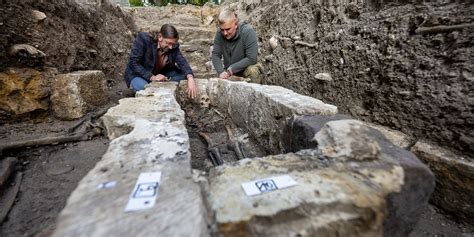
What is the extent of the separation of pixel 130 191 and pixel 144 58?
294 centimetres

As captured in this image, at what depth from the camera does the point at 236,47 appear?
3.74 metres

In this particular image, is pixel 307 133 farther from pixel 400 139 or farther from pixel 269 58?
pixel 269 58

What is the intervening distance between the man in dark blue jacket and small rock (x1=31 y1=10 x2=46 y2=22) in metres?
1.05

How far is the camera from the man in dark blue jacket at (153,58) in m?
3.19

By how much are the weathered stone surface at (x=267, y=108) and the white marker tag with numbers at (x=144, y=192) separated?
3.52 ft

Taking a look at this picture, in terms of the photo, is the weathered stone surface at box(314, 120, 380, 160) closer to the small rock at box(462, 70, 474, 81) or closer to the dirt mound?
the small rock at box(462, 70, 474, 81)

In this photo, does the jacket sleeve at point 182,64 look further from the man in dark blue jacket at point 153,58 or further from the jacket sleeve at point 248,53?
the jacket sleeve at point 248,53

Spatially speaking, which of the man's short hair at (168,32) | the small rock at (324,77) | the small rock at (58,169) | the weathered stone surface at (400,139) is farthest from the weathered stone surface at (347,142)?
the man's short hair at (168,32)

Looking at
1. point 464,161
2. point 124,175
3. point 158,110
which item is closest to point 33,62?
point 158,110

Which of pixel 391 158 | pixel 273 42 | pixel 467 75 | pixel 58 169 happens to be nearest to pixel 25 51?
pixel 58 169

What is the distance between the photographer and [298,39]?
3.24m

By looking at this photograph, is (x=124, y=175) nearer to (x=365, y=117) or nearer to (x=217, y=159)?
(x=217, y=159)

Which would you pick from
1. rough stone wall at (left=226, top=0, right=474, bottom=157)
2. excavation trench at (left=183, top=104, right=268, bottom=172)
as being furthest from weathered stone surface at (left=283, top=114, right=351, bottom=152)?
rough stone wall at (left=226, top=0, right=474, bottom=157)

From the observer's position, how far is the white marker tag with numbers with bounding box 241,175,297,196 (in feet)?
3.11
